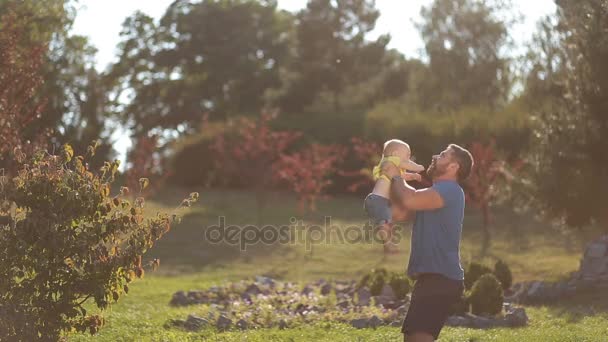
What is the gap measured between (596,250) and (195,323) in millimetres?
9231

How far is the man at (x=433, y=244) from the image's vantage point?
670 centimetres

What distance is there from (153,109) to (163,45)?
489 cm

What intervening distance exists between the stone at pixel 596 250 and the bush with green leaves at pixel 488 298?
4.79 meters

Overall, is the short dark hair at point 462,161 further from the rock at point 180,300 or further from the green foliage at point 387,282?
the rock at point 180,300

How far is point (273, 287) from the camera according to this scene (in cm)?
1755

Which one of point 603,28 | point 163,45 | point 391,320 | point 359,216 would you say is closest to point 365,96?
point 163,45

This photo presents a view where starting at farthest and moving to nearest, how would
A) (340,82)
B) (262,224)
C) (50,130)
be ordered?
(340,82), (262,224), (50,130)

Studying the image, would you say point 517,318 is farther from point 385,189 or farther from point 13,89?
point 13,89

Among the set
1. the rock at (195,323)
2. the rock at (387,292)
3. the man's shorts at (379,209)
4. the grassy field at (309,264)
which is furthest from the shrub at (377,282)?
the man's shorts at (379,209)

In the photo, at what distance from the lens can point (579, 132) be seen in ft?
63.6

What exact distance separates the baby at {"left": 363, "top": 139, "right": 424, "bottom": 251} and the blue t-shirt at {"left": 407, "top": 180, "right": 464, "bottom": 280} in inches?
12.8

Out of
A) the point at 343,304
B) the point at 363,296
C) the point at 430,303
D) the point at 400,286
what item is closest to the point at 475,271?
the point at 400,286

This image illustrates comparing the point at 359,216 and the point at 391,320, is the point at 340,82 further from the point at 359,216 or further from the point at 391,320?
the point at 391,320

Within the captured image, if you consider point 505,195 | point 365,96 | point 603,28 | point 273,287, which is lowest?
point 273,287
